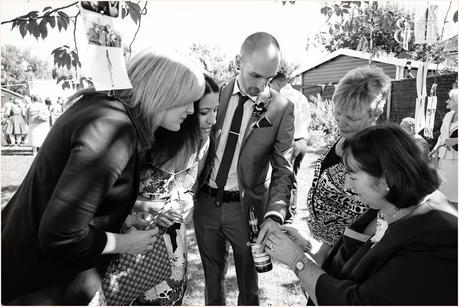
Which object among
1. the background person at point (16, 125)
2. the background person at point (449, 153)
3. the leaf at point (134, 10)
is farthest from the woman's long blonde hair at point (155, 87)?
the background person at point (16, 125)

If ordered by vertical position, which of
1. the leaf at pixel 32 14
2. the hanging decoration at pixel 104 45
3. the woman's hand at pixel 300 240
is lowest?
the woman's hand at pixel 300 240

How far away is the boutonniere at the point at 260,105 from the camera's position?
10.2ft

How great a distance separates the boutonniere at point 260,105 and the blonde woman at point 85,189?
1321mm

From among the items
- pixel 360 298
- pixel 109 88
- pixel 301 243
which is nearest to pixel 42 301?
pixel 109 88

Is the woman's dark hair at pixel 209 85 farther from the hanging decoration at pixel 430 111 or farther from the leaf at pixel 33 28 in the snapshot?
the hanging decoration at pixel 430 111

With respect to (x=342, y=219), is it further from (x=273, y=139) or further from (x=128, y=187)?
(x=128, y=187)

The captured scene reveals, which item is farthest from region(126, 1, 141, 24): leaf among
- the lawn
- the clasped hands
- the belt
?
the lawn

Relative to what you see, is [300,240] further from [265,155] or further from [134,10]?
[134,10]

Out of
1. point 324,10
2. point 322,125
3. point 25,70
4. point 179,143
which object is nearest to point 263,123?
point 179,143

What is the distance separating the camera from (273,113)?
314 centimetres

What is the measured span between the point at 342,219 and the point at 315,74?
22.7 meters

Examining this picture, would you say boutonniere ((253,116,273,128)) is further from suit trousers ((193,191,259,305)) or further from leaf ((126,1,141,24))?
leaf ((126,1,141,24))

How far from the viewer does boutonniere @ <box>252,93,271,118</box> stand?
3.11 metres

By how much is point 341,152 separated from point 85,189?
6.06 ft
